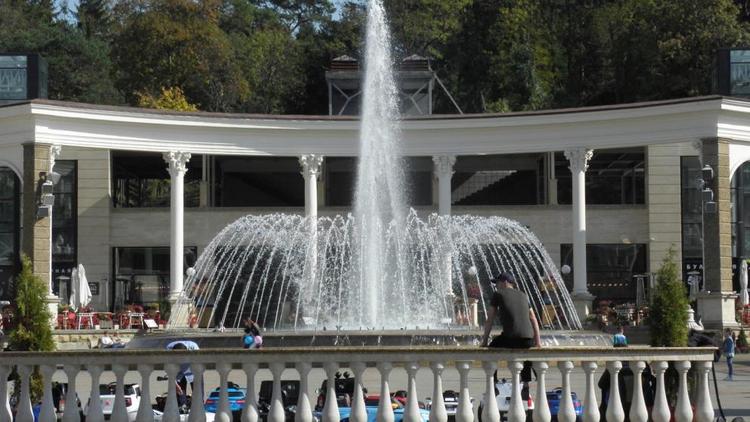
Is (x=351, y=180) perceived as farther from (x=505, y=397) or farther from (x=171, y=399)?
(x=171, y=399)

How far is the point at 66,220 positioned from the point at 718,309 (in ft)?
88.7

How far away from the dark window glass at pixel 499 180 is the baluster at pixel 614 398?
48829 mm

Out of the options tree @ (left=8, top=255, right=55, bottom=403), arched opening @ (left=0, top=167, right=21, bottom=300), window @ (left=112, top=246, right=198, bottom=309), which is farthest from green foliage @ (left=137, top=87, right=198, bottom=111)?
tree @ (left=8, top=255, right=55, bottom=403)

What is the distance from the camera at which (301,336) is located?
29.9 metres

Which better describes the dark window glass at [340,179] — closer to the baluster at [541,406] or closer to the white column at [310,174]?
the white column at [310,174]

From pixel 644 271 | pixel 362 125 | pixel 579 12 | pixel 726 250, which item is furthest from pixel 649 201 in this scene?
pixel 579 12

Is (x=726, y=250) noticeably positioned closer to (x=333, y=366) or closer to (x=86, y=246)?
(x=86, y=246)

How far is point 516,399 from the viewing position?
45.6 feet

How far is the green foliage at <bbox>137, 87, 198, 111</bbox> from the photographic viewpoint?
71.7 metres

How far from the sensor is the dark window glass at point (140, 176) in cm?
6303

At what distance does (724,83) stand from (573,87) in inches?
1154

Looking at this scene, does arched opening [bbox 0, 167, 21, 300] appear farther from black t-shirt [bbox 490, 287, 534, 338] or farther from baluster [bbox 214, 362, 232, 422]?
black t-shirt [bbox 490, 287, 534, 338]

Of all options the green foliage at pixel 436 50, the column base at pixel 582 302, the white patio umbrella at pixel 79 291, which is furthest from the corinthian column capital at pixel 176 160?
the green foliage at pixel 436 50

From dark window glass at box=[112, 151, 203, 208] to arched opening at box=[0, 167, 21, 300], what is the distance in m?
5.22
